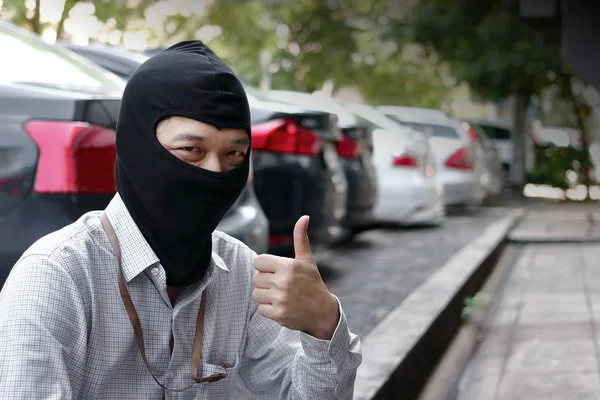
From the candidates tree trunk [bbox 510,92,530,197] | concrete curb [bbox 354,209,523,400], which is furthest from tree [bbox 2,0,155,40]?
tree trunk [bbox 510,92,530,197]

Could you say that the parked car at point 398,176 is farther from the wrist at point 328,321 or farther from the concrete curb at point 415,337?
the wrist at point 328,321

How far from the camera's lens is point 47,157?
364 cm

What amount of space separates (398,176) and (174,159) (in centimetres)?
1083

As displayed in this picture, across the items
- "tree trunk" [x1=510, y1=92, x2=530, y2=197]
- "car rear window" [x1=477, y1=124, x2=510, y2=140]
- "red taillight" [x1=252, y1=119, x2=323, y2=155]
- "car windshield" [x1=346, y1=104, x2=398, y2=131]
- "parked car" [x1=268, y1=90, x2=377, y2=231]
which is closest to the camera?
"red taillight" [x1=252, y1=119, x2=323, y2=155]

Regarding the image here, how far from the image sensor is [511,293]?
8.71 m

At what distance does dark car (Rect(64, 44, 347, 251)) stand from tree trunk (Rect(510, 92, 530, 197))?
18545 millimetres

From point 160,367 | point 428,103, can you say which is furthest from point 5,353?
point 428,103

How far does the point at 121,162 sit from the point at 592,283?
7.33 meters

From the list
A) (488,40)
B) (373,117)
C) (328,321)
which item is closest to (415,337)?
(328,321)

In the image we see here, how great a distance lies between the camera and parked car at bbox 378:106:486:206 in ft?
54.3

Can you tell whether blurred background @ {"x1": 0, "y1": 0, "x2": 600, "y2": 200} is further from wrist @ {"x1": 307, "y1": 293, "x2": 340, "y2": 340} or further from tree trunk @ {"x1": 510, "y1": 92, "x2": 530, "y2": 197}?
wrist @ {"x1": 307, "y1": 293, "x2": 340, "y2": 340}

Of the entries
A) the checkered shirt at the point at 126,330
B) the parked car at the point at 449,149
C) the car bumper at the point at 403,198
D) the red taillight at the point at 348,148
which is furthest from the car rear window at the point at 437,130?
the checkered shirt at the point at 126,330

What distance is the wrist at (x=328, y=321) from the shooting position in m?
2.20

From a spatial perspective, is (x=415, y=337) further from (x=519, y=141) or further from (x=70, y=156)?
(x=519, y=141)
